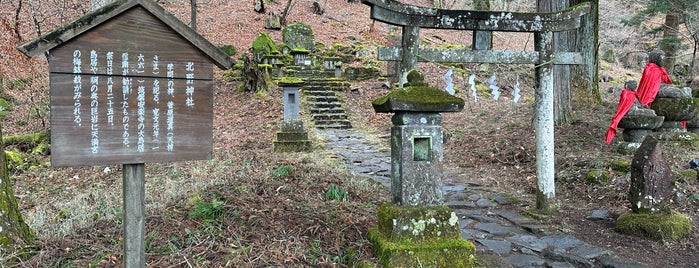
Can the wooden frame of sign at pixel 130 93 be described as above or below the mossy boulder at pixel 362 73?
below

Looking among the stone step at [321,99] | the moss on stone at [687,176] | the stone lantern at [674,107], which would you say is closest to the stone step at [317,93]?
the stone step at [321,99]

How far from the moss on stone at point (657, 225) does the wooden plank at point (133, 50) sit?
15.6ft

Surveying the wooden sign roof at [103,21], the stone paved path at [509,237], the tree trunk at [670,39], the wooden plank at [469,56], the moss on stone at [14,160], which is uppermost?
the tree trunk at [670,39]

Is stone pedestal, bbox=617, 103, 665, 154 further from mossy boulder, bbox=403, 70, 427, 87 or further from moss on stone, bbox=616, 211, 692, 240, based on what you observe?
mossy boulder, bbox=403, 70, 427, 87

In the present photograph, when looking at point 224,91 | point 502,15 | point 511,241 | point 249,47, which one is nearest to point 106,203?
point 511,241

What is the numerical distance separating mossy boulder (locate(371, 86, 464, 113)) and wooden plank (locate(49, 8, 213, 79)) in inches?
59.0

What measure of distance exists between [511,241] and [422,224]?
152 centimetres

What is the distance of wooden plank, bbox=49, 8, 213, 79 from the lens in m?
2.61

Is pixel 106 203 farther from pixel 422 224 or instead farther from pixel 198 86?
pixel 422 224

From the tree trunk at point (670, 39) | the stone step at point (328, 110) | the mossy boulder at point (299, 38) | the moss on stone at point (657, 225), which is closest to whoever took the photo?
the moss on stone at point (657, 225)

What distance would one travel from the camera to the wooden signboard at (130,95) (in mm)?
2594

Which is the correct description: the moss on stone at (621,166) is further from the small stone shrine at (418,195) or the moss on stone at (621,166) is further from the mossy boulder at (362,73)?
the mossy boulder at (362,73)

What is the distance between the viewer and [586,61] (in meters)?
10.5

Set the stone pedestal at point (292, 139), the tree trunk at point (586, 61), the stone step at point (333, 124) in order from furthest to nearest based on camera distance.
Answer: the stone step at point (333, 124)
the stone pedestal at point (292, 139)
the tree trunk at point (586, 61)
